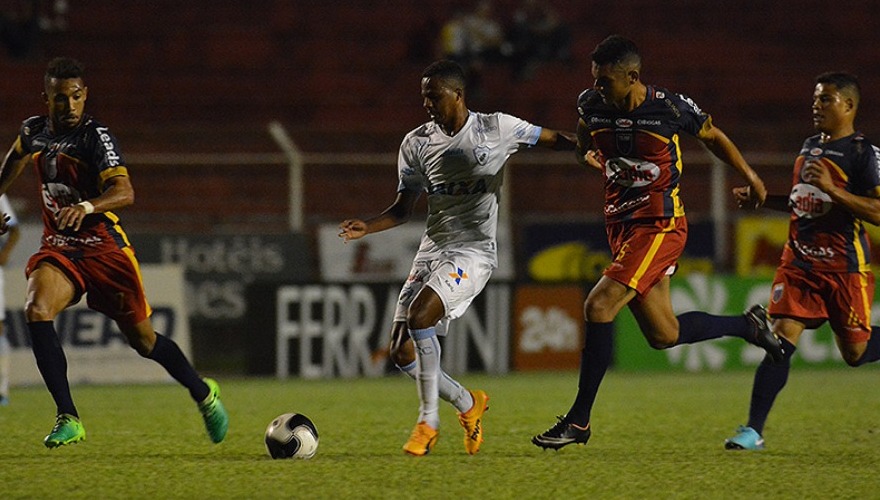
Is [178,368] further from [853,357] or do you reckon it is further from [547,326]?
[547,326]

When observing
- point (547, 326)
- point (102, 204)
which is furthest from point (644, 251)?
point (547, 326)

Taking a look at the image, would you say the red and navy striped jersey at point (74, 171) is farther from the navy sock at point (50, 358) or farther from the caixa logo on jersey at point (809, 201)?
the caixa logo on jersey at point (809, 201)

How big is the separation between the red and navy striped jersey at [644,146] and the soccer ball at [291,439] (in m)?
1.89

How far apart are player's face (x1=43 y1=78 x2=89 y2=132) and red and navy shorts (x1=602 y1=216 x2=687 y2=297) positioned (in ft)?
9.23

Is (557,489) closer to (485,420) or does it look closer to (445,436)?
(445,436)

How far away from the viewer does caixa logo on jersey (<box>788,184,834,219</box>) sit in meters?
7.37

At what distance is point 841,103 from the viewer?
7270mm

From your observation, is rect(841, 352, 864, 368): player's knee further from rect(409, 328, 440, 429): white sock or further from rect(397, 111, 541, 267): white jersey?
rect(409, 328, 440, 429): white sock

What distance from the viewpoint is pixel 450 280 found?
270 inches

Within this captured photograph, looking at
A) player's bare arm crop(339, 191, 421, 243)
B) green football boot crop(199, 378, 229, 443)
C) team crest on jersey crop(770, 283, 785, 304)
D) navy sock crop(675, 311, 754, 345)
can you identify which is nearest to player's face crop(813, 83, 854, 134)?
team crest on jersey crop(770, 283, 785, 304)

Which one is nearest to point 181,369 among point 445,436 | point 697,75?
point 445,436

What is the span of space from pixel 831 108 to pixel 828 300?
1024 millimetres

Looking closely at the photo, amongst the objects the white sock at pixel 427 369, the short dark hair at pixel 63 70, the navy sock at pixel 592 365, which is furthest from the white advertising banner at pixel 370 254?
the white sock at pixel 427 369

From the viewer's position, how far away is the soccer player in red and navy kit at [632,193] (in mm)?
6816
